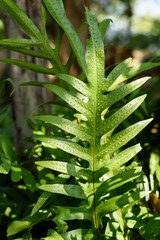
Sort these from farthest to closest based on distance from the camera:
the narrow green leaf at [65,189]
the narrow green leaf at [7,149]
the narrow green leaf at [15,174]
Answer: the narrow green leaf at [7,149]
the narrow green leaf at [15,174]
the narrow green leaf at [65,189]

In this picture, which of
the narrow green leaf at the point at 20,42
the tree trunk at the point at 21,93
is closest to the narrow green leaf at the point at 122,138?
the narrow green leaf at the point at 20,42

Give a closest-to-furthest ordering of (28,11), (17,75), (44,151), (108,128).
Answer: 1. (108,128)
2. (44,151)
3. (28,11)
4. (17,75)

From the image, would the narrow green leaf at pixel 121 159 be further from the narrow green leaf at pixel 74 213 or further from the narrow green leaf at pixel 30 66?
the narrow green leaf at pixel 30 66

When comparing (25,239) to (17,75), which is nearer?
(25,239)

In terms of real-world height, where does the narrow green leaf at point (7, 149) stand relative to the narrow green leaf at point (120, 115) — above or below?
above

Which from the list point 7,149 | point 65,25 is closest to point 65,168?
point 65,25

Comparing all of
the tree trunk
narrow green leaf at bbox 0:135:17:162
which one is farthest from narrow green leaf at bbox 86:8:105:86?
the tree trunk

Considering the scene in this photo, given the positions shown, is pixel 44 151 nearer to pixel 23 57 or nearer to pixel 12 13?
pixel 12 13

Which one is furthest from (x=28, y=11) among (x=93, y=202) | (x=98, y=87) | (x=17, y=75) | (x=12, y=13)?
(x=93, y=202)
